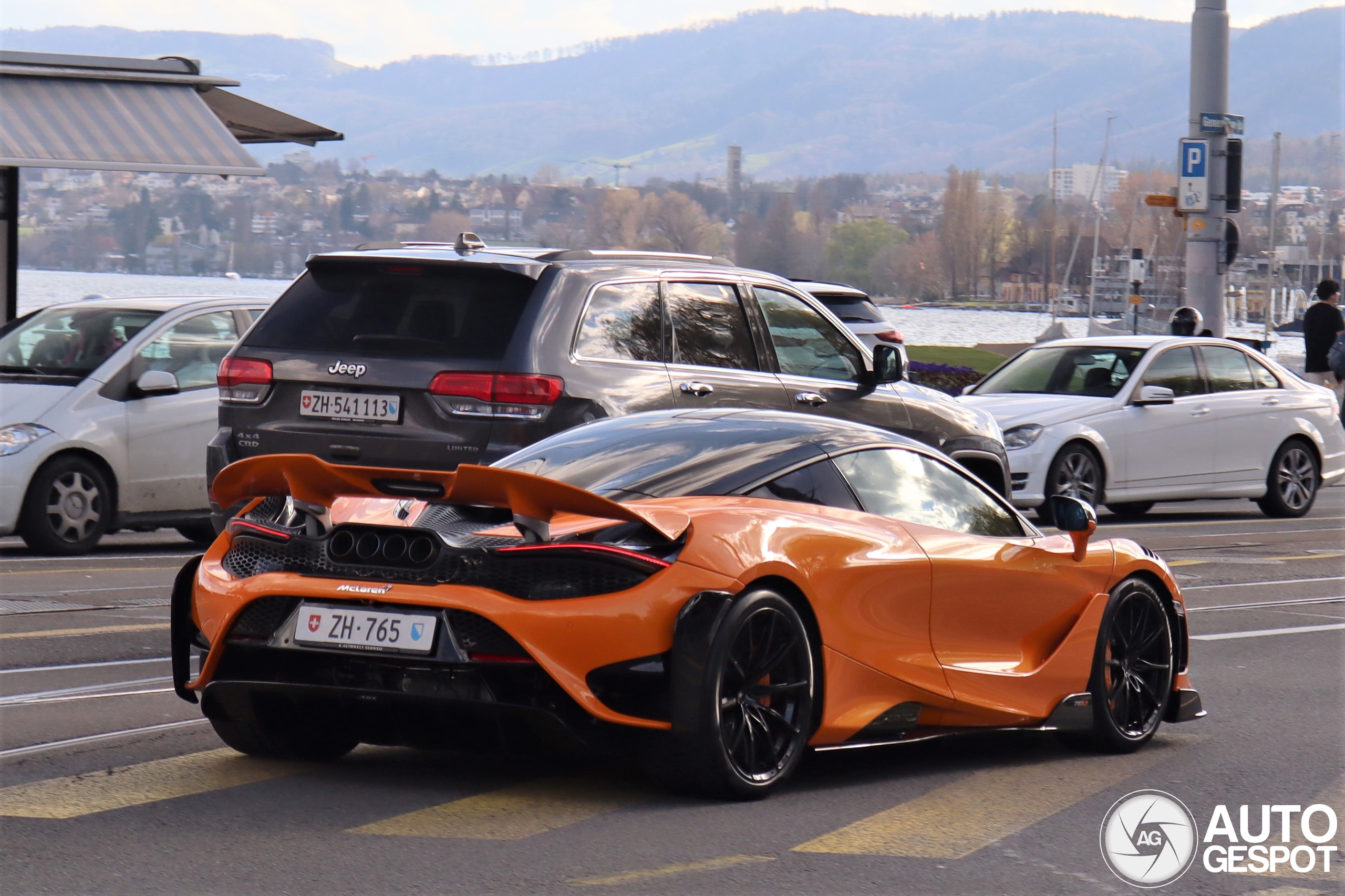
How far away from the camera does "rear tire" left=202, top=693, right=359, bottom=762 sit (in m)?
5.96

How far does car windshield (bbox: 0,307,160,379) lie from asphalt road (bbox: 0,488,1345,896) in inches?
187

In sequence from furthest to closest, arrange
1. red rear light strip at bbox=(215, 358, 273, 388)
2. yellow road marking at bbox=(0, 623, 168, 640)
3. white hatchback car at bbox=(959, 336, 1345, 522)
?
white hatchback car at bbox=(959, 336, 1345, 522) < red rear light strip at bbox=(215, 358, 273, 388) < yellow road marking at bbox=(0, 623, 168, 640)

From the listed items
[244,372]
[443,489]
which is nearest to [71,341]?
[244,372]

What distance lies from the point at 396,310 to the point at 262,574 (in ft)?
11.2

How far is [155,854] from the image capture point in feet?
16.3

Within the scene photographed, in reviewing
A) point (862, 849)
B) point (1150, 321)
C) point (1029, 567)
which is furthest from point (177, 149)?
point (1150, 321)

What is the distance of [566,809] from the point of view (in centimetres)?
562

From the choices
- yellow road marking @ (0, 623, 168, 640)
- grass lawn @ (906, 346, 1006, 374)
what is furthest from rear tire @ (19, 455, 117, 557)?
grass lawn @ (906, 346, 1006, 374)

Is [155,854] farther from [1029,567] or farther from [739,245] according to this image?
[739,245]

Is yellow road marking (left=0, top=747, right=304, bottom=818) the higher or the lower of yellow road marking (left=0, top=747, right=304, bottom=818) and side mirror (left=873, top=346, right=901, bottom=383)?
the lower

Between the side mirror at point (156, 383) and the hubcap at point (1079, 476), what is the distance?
695cm

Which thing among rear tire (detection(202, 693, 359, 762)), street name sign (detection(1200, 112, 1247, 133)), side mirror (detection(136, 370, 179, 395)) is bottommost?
rear tire (detection(202, 693, 359, 762))

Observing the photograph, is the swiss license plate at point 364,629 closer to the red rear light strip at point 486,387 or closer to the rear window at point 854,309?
the red rear light strip at point 486,387

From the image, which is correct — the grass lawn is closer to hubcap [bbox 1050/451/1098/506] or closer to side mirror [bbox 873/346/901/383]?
hubcap [bbox 1050/451/1098/506]
